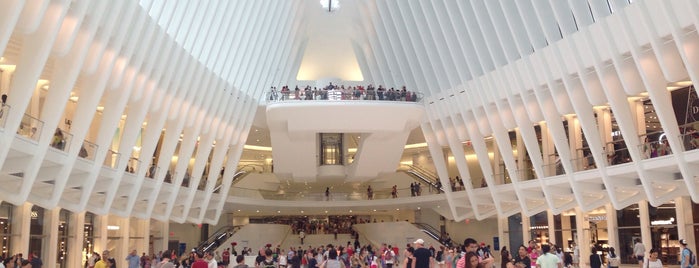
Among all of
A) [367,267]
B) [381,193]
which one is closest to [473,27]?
[367,267]

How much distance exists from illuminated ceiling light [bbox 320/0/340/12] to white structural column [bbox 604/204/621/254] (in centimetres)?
2006

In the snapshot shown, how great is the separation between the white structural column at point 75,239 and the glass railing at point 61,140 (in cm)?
730

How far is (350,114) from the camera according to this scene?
34.4 meters

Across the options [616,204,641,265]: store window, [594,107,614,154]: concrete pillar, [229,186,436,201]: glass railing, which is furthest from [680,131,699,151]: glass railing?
[229,186,436,201]: glass railing

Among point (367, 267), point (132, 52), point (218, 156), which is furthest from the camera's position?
point (218, 156)

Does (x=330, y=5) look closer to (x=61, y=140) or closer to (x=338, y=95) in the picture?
(x=338, y=95)

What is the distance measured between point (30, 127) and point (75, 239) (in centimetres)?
975

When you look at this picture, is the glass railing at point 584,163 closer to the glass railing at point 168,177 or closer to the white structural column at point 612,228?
the white structural column at point 612,228

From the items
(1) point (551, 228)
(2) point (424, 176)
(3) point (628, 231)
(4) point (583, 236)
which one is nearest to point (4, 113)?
(3) point (628, 231)

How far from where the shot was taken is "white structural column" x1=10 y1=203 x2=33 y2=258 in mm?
22734

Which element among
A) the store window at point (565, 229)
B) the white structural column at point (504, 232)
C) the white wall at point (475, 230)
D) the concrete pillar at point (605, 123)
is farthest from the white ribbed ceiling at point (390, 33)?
the white wall at point (475, 230)

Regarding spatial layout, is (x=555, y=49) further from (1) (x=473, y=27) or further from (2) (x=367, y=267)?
(2) (x=367, y=267)

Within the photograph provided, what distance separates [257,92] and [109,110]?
14119mm

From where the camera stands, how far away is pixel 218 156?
35594mm
